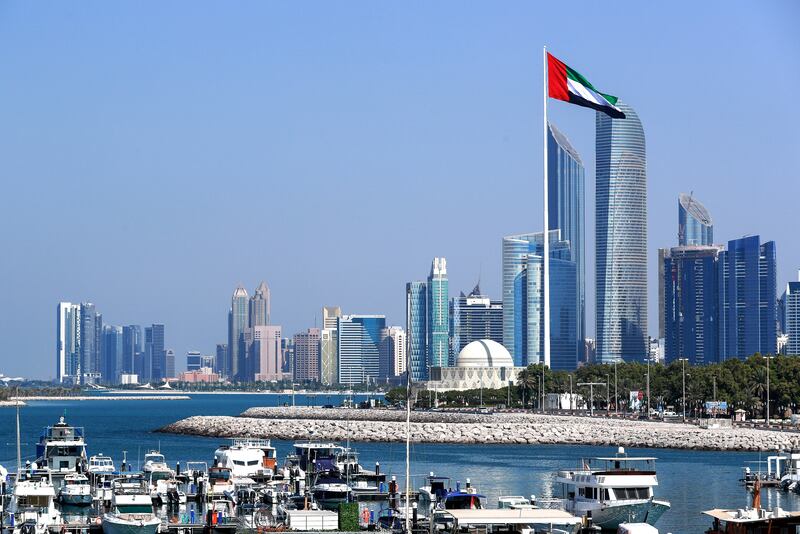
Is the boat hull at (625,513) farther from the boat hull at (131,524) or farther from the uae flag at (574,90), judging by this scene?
the uae flag at (574,90)

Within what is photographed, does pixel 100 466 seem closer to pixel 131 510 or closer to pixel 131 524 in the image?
pixel 131 510

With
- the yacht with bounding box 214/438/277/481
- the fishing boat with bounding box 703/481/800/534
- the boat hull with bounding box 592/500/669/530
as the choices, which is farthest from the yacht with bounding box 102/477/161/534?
the fishing boat with bounding box 703/481/800/534

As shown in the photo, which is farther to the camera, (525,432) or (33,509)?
(525,432)

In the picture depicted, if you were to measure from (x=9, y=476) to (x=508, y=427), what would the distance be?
56.0 meters

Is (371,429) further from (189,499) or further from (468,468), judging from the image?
(189,499)

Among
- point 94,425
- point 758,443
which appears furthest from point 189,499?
point 94,425

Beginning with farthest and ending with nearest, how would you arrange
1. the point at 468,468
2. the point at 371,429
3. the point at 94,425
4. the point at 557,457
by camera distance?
the point at 94,425
the point at 371,429
the point at 557,457
the point at 468,468

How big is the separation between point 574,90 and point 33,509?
5814cm

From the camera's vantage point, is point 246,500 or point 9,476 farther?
point 9,476

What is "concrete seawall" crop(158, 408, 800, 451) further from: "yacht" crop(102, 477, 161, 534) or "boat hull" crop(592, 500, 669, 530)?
"yacht" crop(102, 477, 161, 534)

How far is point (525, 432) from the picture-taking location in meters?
113

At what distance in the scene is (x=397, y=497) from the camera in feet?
187

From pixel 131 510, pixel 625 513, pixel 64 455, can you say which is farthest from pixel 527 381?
pixel 131 510

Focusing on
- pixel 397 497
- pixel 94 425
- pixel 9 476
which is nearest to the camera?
pixel 397 497
